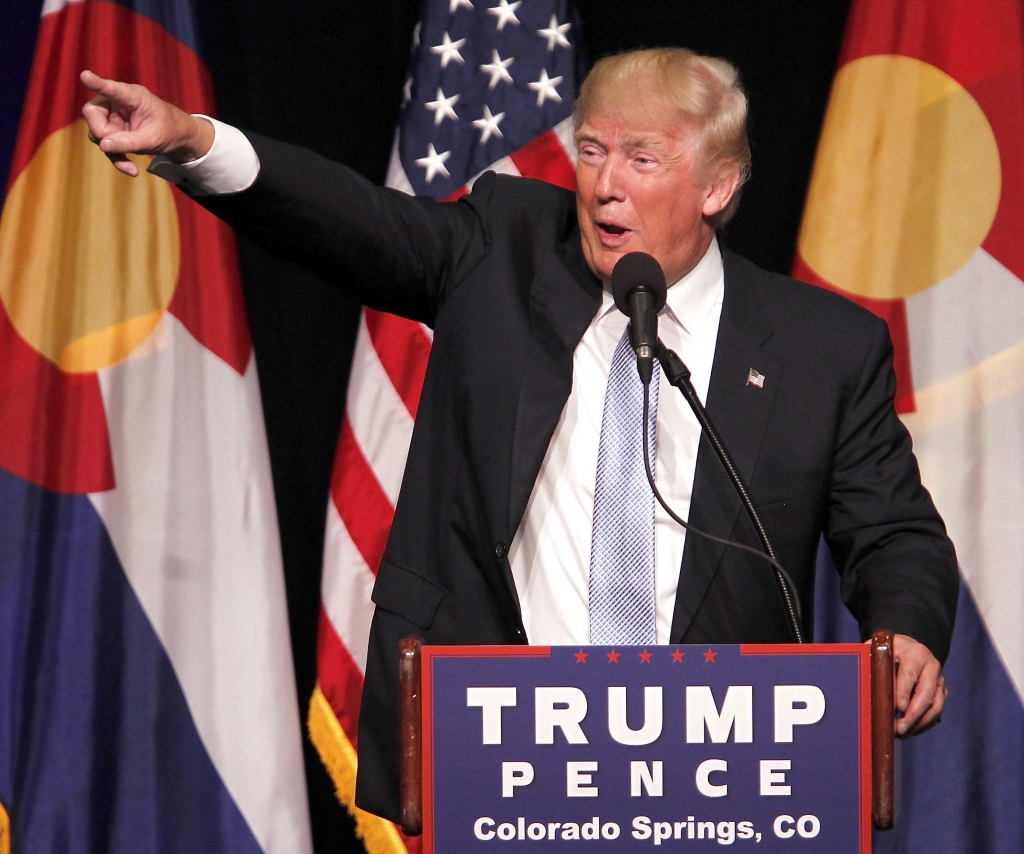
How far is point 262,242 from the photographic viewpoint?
1.49 metres

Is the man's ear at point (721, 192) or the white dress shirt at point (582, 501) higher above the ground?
the man's ear at point (721, 192)

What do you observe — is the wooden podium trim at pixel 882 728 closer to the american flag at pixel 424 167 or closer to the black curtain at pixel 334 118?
the american flag at pixel 424 167

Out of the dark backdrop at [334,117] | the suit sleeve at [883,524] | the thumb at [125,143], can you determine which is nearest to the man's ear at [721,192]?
the suit sleeve at [883,524]

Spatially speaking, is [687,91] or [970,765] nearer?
[687,91]

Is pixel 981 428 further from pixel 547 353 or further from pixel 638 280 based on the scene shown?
pixel 638 280

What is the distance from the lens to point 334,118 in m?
2.88

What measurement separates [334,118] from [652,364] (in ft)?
5.99

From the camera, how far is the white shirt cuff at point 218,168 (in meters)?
1.38

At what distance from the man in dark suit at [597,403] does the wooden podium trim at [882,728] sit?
0.30 m

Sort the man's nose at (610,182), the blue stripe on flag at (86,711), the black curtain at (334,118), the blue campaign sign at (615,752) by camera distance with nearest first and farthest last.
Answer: the blue campaign sign at (615,752) < the man's nose at (610,182) < the blue stripe on flag at (86,711) < the black curtain at (334,118)

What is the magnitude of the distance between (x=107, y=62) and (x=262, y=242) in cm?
130

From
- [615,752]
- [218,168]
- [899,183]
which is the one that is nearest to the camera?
[615,752]

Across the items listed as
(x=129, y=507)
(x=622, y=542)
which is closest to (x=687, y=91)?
(x=622, y=542)

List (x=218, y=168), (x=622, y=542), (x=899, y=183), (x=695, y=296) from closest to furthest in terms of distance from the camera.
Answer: (x=218, y=168) < (x=622, y=542) < (x=695, y=296) < (x=899, y=183)
